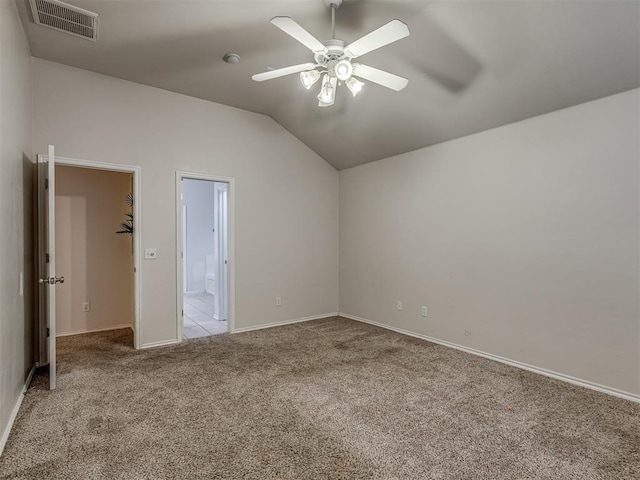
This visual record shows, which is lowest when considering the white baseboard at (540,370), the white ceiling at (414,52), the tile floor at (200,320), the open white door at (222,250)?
the tile floor at (200,320)

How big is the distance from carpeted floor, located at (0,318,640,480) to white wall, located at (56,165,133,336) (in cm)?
118

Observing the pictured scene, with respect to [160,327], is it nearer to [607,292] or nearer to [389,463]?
[389,463]

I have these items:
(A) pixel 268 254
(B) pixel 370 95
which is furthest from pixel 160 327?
(B) pixel 370 95

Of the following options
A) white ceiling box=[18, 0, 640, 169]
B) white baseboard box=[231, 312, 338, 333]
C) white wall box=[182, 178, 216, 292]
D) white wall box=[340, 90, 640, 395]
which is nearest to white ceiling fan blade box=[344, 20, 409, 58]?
white ceiling box=[18, 0, 640, 169]

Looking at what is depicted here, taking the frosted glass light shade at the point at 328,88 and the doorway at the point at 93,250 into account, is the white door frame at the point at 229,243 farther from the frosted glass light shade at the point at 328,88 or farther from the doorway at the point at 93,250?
the frosted glass light shade at the point at 328,88

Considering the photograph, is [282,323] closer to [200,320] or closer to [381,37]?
[200,320]

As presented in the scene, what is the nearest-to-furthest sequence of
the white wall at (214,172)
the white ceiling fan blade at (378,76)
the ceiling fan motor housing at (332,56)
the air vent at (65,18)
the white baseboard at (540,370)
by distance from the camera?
the ceiling fan motor housing at (332,56), the white ceiling fan blade at (378,76), the air vent at (65,18), the white baseboard at (540,370), the white wall at (214,172)

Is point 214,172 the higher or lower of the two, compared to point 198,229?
higher

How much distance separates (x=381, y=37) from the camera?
6.53 ft

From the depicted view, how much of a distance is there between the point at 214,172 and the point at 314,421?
127 inches

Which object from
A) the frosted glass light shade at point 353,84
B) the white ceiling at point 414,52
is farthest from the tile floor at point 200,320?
the frosted glass light shade at point 353,84

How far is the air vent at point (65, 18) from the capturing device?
2.58 meters

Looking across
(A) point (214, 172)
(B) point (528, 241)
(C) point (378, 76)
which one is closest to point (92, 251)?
(A) point (214, 172)

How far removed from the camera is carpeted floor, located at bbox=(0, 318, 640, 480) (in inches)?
75.1
